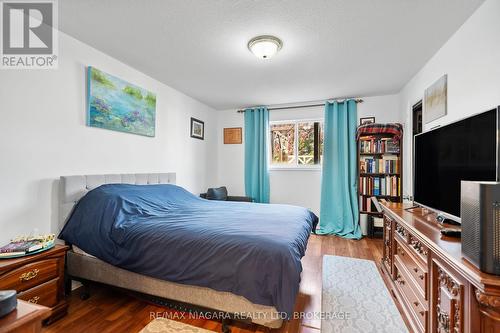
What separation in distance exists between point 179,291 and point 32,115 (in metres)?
1.91

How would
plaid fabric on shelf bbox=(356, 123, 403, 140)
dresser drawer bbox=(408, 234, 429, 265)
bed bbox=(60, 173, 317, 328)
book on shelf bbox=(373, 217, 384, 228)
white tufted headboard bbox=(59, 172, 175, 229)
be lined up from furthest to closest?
1. book on shelf bbox=(373, 217, 384, 228)
2. plaid fabric on shelf bbox=(356, 123, 403, 140)
3. white tufted headboard bbox=(59, 172, 175, 229)
4. bed bbox=(60, 173, 317, 328)
5. dresser drawer bbox=(408, 234, 429, 265)

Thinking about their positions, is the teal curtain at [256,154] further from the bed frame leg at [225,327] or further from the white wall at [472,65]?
the bed frame leg at [225,327]

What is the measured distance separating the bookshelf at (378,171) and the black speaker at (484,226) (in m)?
2.92

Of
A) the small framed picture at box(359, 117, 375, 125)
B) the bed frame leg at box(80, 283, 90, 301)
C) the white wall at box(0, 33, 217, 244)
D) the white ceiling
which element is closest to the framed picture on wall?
the white ceiling

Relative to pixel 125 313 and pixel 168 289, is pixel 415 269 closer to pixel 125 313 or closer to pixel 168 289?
pixel 168 289

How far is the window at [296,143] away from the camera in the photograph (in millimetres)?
4402

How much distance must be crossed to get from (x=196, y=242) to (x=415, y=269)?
1.56 m

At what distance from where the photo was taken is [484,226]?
0.90 metres

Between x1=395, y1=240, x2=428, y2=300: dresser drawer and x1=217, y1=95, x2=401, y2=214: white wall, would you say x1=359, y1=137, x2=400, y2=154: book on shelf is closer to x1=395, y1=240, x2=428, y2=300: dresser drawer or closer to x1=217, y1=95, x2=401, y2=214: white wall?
x1=217, y1=95, x2=401, y2=214: white wall

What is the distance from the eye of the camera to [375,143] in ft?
12.1

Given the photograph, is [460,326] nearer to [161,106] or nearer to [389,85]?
[389,85]

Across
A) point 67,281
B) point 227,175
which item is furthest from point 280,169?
point 67,281

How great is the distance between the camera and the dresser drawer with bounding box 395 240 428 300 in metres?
1.42

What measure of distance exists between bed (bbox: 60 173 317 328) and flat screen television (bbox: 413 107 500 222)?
1.07 m
